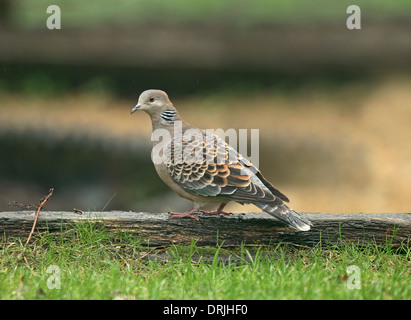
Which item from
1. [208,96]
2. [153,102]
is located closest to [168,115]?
[153,102]

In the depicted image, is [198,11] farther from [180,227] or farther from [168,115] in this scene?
[180,227]

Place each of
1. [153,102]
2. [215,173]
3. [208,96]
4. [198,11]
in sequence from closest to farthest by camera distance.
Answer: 1. [215,173]
2. [153,102]
3. [208,96]
4. [198,11]

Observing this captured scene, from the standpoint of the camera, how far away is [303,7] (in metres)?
10.5

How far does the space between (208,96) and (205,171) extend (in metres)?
4.66

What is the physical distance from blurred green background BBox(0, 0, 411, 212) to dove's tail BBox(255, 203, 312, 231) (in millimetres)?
3547

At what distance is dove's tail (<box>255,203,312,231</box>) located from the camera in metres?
4.69

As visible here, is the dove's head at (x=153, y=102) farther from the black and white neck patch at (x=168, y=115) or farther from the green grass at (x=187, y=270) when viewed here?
the green grass at (x=187, y=270)

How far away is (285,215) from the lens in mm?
4711

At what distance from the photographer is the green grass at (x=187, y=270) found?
392 cm

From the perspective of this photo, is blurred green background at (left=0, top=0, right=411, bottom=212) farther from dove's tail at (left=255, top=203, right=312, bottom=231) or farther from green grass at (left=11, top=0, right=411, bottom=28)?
dove's tail at (left=255, top=203, right=312, bottom=231)

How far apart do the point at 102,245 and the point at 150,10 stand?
6.18 metres

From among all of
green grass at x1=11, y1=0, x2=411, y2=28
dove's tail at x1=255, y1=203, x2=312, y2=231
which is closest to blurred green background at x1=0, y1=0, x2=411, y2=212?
green grass at x1=11, y1=0, x2=411, y2=28

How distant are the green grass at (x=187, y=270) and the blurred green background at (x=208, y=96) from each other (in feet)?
10.7

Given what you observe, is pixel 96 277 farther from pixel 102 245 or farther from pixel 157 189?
pixel 157 189
